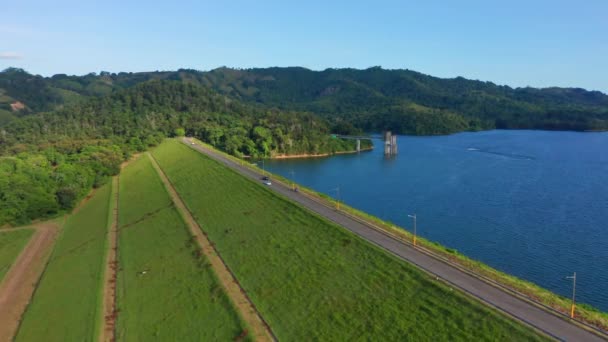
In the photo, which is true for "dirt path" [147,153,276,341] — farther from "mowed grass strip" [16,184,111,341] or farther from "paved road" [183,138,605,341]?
"paved road" [183,138,605,341]

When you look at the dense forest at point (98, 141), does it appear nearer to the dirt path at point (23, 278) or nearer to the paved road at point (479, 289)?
the dirt path at point (23, 278)

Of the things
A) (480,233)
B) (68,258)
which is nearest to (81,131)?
(68,258)

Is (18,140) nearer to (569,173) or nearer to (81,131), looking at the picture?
(81,131)

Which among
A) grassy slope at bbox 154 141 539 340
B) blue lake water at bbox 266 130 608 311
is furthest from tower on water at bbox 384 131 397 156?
grassy slope at bbox 154 141 539 340

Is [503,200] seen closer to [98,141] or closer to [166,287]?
[166,287]

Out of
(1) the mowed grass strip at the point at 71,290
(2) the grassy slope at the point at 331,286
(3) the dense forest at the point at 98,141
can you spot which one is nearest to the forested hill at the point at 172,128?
(3) the dense forest at the point at 98,141
